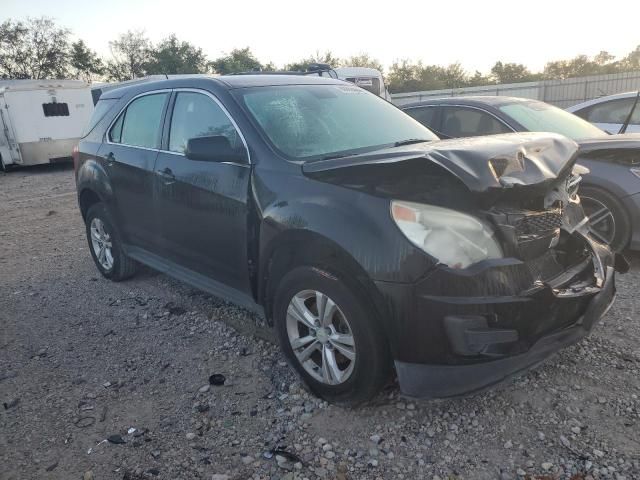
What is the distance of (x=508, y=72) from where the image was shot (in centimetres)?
4884

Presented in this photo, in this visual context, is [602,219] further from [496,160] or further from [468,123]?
[496,160]

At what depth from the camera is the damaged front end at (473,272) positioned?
2.38 meters

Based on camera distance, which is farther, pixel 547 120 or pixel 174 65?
pixel 174 65

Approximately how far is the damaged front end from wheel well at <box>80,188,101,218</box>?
354cm

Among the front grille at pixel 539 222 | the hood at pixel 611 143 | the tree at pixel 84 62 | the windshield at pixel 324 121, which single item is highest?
the tree at pixel 84 62

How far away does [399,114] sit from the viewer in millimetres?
4160

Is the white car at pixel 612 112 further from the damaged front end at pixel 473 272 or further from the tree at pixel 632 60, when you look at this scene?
the tree at pixel 632 60

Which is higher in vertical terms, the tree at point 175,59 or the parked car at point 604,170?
the tree at point 175,59

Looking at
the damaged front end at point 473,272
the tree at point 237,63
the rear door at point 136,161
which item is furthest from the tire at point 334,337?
the tree at point 237,63

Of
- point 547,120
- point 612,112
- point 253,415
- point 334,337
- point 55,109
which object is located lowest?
point 253,415

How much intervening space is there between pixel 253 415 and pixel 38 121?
16.8 m

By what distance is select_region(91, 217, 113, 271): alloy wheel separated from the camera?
207 inches

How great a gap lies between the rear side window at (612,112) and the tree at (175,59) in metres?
42.8

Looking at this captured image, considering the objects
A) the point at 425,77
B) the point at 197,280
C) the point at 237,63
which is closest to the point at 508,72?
the point at 425,77
